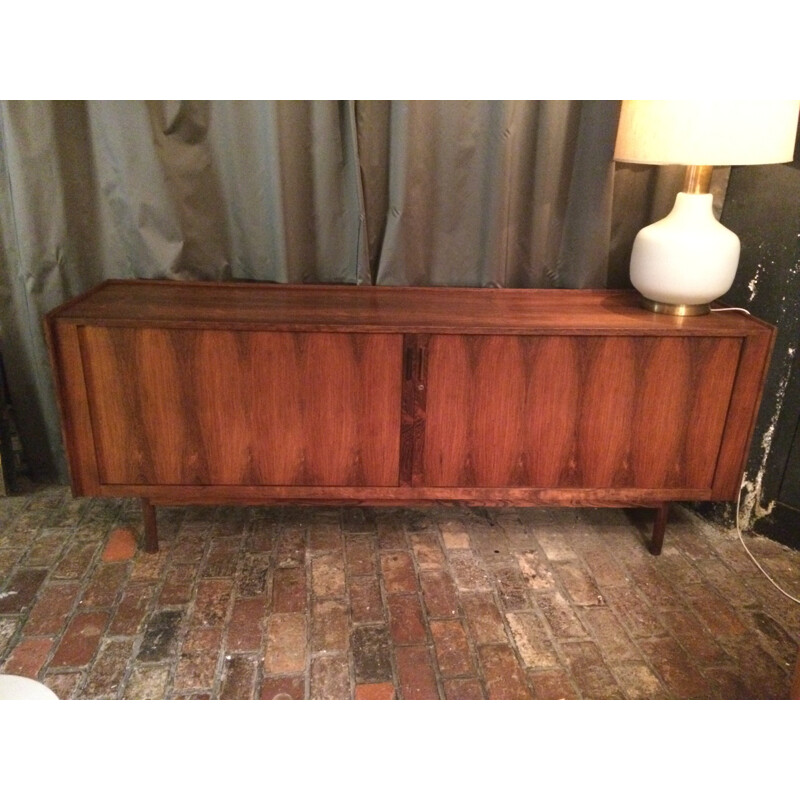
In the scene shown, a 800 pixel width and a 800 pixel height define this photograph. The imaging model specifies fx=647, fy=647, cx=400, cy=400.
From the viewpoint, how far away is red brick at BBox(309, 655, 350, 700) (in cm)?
152

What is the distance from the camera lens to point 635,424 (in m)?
1.84

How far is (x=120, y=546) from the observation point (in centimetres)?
203

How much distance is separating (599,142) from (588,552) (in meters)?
1.29

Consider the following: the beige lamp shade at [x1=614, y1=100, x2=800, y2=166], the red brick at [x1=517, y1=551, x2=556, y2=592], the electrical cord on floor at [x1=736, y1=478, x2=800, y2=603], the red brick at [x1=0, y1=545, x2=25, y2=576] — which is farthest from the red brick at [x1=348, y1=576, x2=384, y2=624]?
the beige lamp shade at [x1=614, y1=100, x2=800, y2=166]

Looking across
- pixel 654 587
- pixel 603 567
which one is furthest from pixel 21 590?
pixel 654 587

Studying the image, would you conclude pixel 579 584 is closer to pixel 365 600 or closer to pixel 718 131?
pixel 365 600

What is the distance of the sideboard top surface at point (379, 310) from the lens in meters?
1.70

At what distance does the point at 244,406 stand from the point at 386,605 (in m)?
0.68

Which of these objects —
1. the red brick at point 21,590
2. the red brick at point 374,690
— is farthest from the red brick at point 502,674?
the red brick at point 21,590

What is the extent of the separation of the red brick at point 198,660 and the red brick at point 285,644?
129 millimetres

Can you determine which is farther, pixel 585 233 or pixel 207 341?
pixel 585 233

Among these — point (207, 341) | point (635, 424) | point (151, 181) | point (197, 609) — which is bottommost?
point (197, 609)
